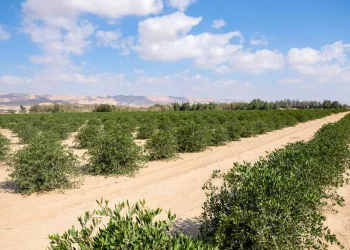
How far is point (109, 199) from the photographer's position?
722 cm

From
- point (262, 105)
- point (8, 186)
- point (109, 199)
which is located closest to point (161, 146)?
point (109, 199)

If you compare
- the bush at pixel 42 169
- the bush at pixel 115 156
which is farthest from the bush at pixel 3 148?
the bush at pixel 115 156

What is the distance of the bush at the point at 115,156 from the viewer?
989 cm

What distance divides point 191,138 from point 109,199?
7364 mm

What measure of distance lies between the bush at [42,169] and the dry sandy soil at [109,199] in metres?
0.36

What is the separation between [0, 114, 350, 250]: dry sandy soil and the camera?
17.8 ft

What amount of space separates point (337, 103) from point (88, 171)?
135m

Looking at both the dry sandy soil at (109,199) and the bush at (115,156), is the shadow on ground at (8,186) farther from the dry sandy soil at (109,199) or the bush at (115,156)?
the bush at (115,156)

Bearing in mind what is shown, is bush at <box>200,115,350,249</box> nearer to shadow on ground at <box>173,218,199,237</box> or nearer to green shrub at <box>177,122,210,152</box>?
shadow on ground at <box>173,218,199,237</box>

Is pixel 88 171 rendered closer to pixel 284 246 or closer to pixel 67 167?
pixel 67 167

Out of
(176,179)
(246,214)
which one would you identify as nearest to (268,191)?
(246,214)

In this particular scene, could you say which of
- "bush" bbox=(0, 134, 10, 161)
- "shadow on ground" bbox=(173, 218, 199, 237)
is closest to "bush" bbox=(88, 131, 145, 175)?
"shadow on ground" bbox=(173, 218, 199, 237)

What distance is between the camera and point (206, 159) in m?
12.3

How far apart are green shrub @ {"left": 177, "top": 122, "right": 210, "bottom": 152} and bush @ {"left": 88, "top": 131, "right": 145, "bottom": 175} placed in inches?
161
